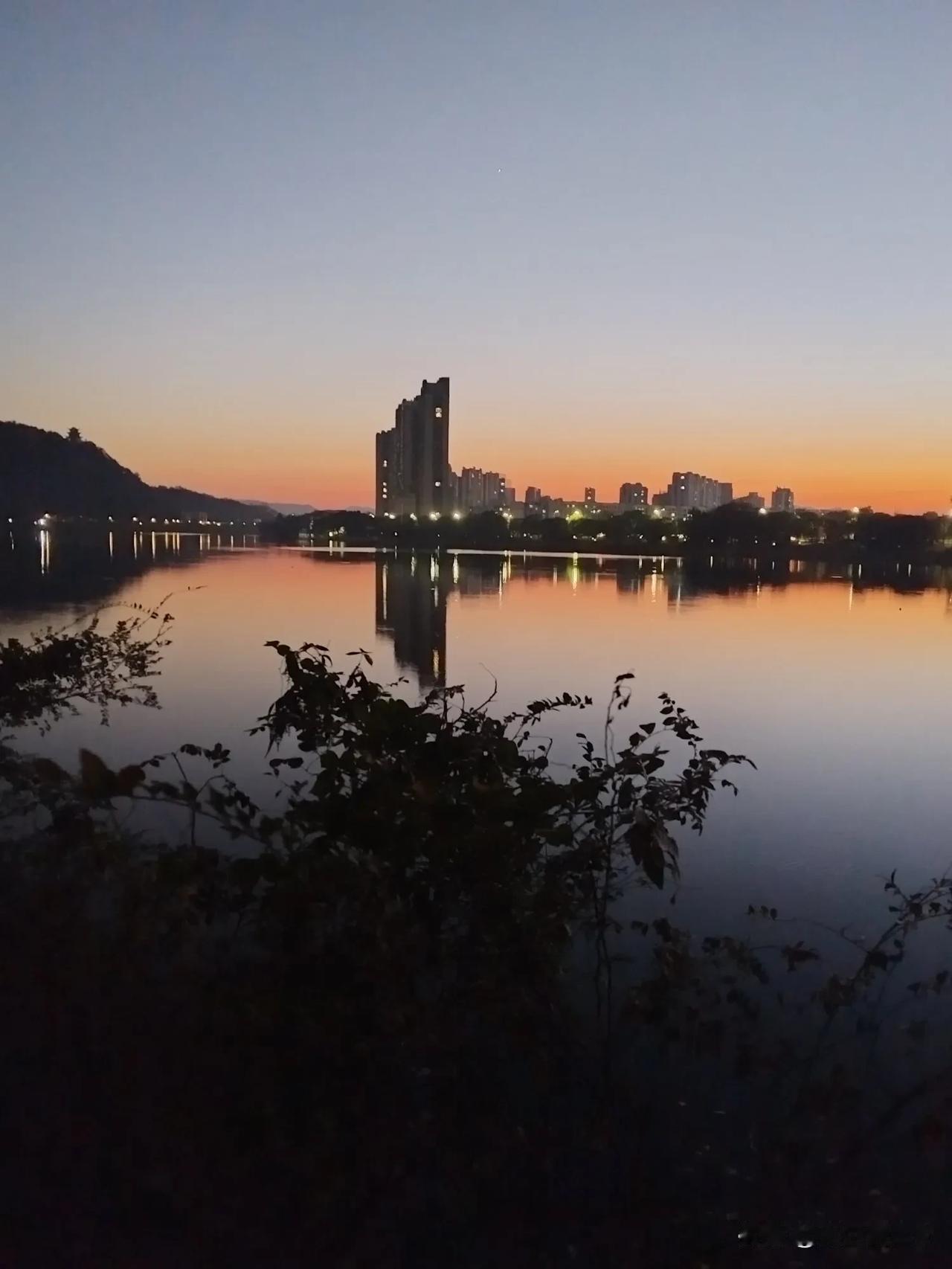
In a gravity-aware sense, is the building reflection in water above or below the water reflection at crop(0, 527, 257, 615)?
below

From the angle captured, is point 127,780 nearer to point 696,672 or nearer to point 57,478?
point 696,672

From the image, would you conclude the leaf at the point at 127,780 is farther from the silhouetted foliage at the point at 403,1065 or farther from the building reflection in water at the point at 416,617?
the building reflection in water at the point at 416,617

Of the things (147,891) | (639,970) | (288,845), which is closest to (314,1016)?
(288,845)

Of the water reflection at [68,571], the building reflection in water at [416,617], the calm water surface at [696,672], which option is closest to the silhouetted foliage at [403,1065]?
the calm water surface at [696,672]

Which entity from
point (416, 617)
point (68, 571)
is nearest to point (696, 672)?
point (416, 617)

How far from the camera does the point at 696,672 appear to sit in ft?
70.8

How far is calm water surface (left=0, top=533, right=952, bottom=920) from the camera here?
9594 mm

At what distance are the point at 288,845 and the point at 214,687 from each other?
45.2ft

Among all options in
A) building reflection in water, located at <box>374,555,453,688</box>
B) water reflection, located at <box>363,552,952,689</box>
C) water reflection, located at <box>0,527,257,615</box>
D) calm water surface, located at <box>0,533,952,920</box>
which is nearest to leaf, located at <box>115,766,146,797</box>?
calm water surface, located at <box>0,533,952,920</box>

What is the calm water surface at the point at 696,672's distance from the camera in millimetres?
9594

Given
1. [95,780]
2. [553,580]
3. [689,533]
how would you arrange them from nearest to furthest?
1. [95,780]
2. [553,580]
3. [689,533]

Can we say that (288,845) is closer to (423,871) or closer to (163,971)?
(423,871)

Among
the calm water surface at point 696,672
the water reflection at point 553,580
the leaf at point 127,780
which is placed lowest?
the calm water surface at point 696,672

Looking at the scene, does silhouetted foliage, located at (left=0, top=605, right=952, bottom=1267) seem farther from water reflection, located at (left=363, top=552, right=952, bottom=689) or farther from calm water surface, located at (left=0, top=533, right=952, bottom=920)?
water reflection, located at (left=363, top=552, right=952, bottom=689)
